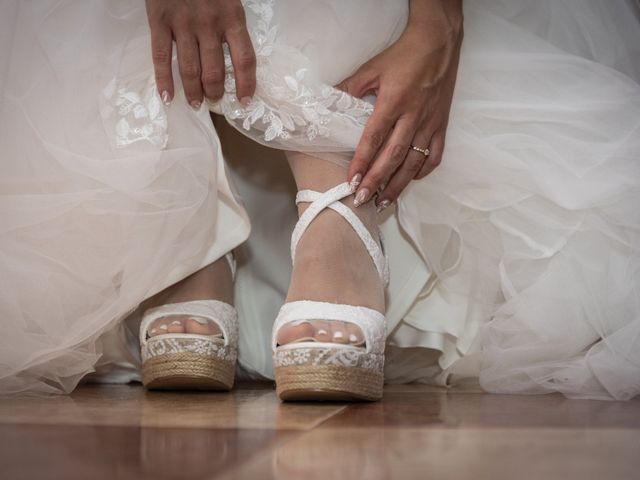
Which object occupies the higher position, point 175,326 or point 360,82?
point 360,82

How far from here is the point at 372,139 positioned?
918 mm

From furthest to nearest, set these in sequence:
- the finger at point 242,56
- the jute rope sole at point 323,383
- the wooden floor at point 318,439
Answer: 1. the finger at point 242,56
2. the jute rope sole at point 323,383
3. the wooden floor at point 318,439

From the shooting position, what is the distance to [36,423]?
67 cm

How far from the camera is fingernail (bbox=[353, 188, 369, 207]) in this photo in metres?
0.92

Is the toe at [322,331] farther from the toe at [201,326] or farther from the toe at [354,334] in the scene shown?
the toe at [201,326]

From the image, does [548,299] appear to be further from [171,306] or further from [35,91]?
[35,91]

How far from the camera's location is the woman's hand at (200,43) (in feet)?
2.95

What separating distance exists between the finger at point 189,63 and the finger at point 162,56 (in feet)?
0.04

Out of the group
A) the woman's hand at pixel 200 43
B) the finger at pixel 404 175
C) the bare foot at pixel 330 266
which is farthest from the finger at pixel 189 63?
the finger at pixel 404 175

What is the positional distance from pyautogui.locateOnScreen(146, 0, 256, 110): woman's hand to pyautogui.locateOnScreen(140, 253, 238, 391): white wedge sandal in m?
0.25

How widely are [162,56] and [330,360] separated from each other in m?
0.38

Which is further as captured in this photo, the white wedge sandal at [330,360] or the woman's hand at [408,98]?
the woman's hand at [408,98]

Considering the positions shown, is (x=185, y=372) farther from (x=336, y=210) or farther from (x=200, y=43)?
(x=200, y=43)

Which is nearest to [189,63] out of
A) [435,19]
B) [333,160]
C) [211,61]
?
[211,61]
